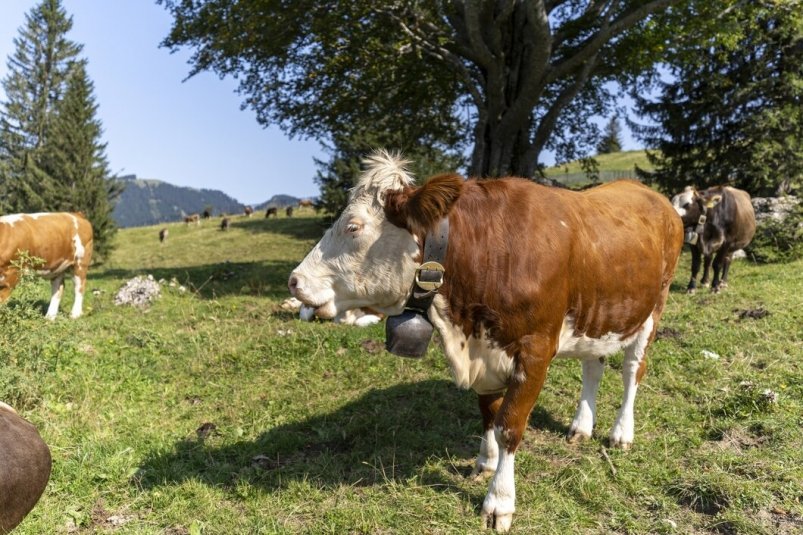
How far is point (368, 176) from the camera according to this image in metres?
3.42

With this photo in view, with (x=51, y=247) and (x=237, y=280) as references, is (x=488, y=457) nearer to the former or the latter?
(x=51, y=247)

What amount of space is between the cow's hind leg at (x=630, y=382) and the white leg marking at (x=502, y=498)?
1512mm

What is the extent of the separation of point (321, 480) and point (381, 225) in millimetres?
2112

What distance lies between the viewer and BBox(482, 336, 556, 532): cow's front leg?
3.33 m

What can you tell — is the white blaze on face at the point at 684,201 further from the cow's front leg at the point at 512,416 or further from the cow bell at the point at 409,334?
the cow bell at the point at 409,334

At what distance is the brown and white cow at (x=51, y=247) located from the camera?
346 inches

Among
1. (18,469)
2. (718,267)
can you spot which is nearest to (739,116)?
(718,267)

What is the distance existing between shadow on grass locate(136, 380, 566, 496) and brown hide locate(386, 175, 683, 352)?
1533 millimetres

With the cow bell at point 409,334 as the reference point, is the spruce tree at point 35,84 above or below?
above

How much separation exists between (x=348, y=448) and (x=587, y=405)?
2145mm

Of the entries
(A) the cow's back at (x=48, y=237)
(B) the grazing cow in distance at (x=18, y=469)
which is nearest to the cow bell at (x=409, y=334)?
(B) the grazing cow in distance at (x=18, y=469)

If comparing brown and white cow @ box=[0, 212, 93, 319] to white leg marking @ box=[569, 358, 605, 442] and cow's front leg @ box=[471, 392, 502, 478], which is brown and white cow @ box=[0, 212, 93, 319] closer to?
cow's front leg @ box=[471, 392, 502, 478]

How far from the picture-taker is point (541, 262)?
3.31 meters

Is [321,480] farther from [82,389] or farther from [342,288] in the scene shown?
[82,389]
